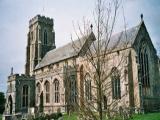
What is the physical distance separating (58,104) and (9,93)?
11702mm

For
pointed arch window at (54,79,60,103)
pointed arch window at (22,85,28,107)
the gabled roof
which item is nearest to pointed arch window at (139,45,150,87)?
the gabled roof

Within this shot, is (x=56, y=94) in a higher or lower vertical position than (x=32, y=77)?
lower

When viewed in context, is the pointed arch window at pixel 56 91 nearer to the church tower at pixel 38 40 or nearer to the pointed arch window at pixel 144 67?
the pointed arch window at pixel 144 67

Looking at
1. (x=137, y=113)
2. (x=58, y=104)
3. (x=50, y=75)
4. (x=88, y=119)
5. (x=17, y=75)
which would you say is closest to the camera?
(x=88, y=119)

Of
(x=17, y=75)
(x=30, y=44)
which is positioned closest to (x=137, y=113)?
(x=17, y=75)

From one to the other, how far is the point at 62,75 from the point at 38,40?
21.1m

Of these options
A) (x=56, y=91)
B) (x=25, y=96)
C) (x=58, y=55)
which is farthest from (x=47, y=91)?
(x=58, y=55)

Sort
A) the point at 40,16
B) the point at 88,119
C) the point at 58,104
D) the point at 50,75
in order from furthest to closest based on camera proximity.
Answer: the point at 40,16, the point at 50,75, the point at 58,104, the point at 88,119

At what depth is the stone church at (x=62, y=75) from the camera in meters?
15.9

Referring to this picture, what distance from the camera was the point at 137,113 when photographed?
87.2 ft

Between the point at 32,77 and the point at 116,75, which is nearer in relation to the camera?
the point at 116,75

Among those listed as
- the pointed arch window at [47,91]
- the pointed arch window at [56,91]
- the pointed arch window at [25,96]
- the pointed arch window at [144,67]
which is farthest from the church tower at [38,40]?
the pointed arch window at [144,67]

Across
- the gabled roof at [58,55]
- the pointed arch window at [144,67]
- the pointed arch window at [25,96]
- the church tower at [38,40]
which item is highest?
the church tower at [38,40]

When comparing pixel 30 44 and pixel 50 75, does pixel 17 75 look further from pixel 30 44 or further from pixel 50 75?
pixel 30 44
